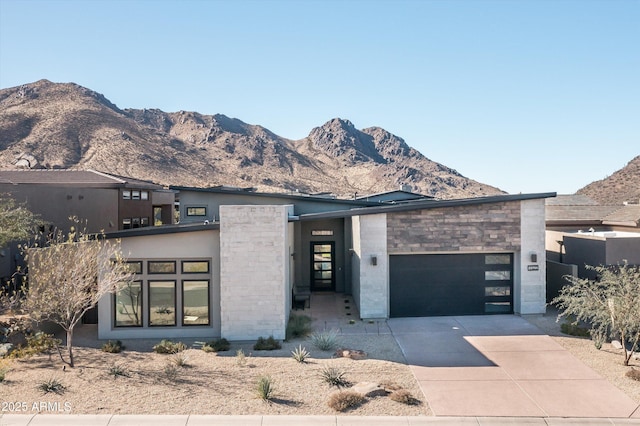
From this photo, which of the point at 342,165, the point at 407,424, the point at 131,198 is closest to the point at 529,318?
the point at 407,424

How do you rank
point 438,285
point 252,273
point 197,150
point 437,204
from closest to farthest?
point 252,273 < point 437,204 < point 438,285 < point 197,150

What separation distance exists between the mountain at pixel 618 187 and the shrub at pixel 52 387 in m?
51.1

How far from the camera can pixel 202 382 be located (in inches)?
388

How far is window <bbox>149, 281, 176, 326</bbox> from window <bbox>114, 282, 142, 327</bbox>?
1.14 ft

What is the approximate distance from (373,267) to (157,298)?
6.91m

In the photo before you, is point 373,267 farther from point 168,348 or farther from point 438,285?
point 168,348

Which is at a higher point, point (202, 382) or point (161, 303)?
point (161, 303)

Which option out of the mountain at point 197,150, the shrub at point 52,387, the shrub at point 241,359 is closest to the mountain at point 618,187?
the mountain at point 197,150

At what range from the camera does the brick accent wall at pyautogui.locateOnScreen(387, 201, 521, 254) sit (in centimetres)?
1555

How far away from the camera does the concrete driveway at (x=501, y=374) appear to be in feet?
28.8

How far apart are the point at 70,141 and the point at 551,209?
185ft

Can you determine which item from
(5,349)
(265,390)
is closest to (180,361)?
(265,390)

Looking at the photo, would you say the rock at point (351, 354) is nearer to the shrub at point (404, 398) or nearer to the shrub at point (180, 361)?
the shrub at point (404, 398)

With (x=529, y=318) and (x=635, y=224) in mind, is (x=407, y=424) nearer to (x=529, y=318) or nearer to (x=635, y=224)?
(x=529, y=318)
